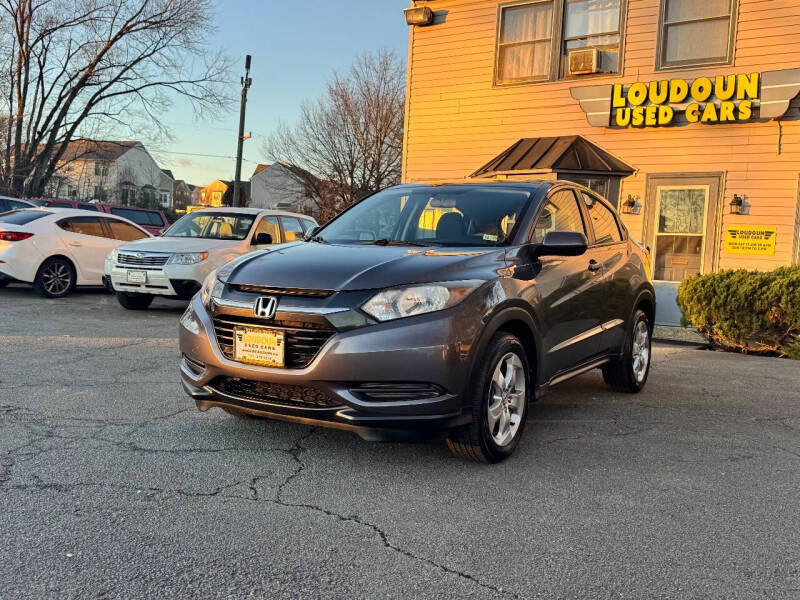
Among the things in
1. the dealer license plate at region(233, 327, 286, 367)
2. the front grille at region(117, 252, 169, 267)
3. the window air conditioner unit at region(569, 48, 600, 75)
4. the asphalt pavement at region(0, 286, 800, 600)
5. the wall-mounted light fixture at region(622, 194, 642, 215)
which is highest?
the window air conditioner unit at region(569, 48, 600, 75)

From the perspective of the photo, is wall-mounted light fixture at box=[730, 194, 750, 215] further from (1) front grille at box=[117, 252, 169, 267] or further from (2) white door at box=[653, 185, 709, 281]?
(1) front grille at box=[117, 252, 169, 267]

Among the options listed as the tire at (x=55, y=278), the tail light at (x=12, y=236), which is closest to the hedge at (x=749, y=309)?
the tire at (x=55, y=278)

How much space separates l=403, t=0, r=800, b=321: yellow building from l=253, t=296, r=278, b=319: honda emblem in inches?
358

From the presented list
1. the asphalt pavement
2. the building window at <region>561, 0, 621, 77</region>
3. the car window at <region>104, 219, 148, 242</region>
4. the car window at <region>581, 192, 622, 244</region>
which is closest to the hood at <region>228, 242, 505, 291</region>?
the asphalt pavement

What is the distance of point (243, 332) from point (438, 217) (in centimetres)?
166

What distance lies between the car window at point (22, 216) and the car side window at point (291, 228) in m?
3.76

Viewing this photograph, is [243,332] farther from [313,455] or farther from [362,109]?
[362,109]

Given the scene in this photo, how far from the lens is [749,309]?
29.4 ft

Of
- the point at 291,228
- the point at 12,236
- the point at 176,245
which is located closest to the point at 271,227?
the point at 291,228

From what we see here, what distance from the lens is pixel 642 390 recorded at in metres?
6.45

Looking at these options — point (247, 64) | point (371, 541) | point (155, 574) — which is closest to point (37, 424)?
point (155, 574)

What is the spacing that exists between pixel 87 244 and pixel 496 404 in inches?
378

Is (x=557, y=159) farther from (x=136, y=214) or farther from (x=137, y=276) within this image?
(x=136, y=214)

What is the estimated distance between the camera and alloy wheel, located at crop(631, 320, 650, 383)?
6239mm
